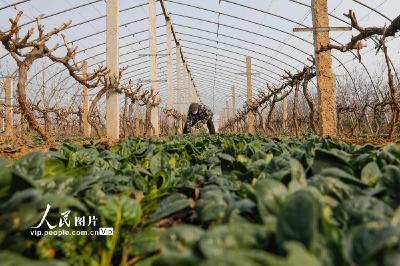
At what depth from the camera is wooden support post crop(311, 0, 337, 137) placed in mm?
9383

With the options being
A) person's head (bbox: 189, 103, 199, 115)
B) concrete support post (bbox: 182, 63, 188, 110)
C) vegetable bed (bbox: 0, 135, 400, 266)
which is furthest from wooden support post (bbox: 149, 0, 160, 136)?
vegetable bed (bbox: 0, 135, 400, 266)

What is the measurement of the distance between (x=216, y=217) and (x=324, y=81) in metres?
8.78

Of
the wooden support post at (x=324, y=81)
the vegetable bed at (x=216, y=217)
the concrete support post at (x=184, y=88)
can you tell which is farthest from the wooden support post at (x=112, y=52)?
the concrete support post at (x=184, y=88)

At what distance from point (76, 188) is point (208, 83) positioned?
51502mm

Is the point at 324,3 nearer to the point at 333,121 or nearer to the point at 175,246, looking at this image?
the point at 333,121

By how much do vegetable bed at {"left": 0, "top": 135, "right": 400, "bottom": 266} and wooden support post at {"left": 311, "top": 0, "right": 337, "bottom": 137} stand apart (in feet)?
24.7

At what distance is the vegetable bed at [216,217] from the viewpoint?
34.6 inches

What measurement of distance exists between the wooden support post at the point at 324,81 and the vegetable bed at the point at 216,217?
24.7ft

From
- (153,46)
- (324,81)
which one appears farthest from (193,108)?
(324,81)

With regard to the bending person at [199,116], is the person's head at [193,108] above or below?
above

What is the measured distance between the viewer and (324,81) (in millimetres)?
9430

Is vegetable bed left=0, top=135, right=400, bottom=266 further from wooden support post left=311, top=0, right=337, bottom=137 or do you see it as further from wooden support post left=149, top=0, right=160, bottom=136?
wooden support post left=149, top=0, right=160, bottom=136

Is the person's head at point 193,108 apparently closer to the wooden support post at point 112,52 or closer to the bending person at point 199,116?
the bending person at point 199,116

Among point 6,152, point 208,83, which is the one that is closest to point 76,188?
point 6,152
